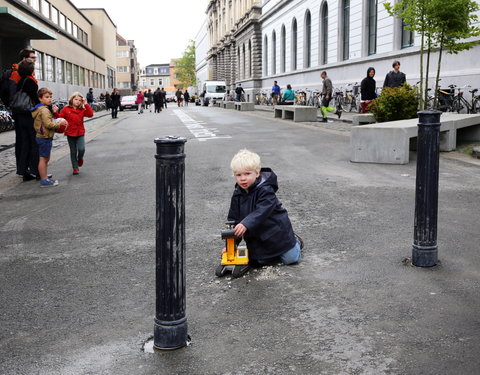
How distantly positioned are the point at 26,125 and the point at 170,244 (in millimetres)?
6621

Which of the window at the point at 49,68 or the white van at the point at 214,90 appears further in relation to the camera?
the white van at the point at 214,90

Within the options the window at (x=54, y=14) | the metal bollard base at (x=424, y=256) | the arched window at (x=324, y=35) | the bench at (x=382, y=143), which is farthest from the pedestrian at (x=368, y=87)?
the window at (x=54, y=14)

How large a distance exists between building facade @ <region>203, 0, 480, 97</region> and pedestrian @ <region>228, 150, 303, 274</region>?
12219mm

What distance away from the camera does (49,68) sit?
38.0 meters

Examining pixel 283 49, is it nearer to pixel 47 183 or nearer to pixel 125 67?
pixel 47 183

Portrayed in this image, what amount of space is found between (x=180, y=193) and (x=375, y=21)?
88.7 ft

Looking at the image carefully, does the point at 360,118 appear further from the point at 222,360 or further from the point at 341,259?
the point at 222,360

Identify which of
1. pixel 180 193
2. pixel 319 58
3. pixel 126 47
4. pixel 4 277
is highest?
pixel 126 47

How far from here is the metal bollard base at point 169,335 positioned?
10.1 feet

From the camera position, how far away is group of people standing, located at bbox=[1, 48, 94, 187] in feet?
28.2

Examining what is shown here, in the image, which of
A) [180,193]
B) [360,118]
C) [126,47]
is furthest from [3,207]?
[126,47]

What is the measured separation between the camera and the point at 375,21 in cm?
2798

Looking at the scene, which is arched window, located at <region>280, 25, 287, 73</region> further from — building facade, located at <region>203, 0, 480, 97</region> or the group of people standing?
the group of people standing

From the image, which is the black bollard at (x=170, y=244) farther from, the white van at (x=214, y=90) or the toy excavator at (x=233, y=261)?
the white van at (x=214, y=90)
